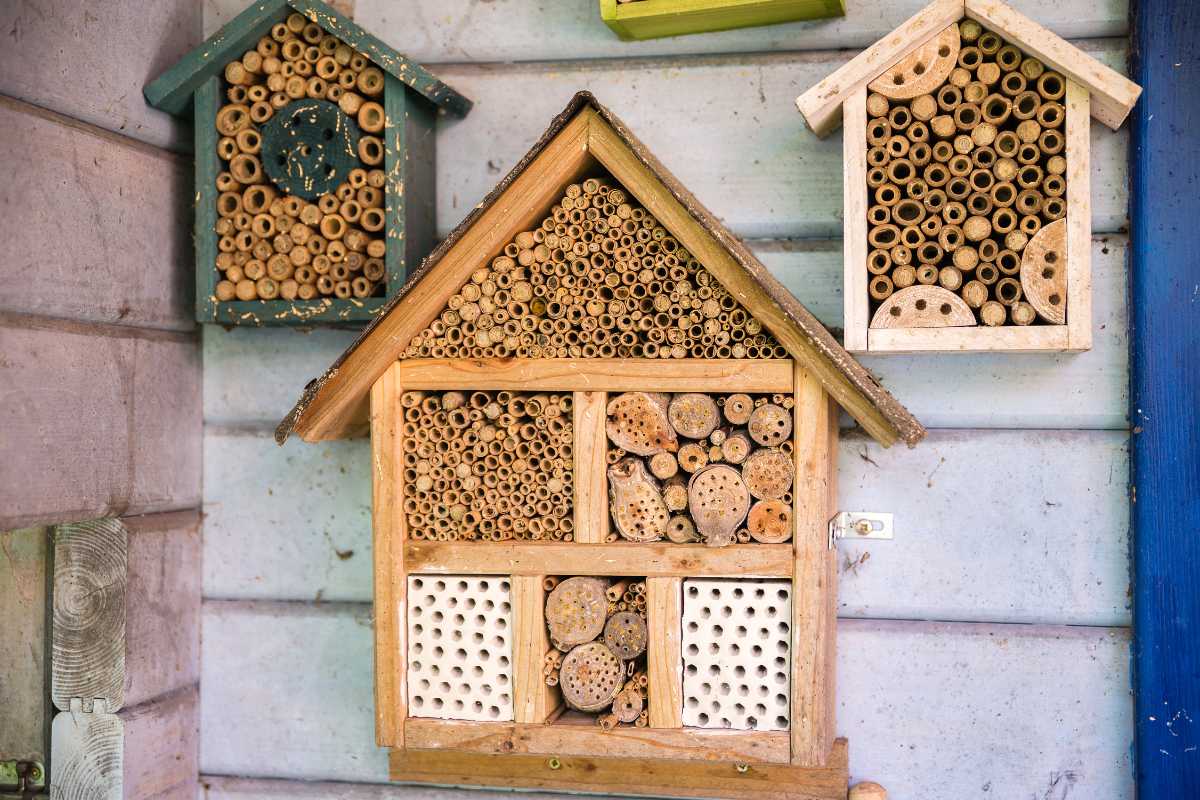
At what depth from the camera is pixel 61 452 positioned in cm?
206

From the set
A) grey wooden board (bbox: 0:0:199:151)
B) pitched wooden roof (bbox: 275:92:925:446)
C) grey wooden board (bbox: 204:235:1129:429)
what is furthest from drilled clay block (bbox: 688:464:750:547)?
grey wooden board (bbox: 0:0:199:151)

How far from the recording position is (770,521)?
1.94 metres

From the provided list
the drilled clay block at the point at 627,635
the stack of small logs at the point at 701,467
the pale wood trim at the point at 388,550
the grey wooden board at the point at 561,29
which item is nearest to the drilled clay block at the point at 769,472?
the stack of small logs at the point at 701,467

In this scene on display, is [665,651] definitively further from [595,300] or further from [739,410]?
[595,300]

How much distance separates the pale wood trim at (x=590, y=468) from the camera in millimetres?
1970

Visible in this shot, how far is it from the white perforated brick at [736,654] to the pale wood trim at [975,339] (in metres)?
0.48

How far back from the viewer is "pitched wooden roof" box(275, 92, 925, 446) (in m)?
1.86

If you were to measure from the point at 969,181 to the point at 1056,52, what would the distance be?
0.85 feet

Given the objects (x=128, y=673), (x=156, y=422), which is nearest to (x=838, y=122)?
(x=156, y=422)

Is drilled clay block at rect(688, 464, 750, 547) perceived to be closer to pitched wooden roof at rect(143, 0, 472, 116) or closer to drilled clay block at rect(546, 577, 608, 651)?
drilled clay block at rect(546, 577, 608, 651)

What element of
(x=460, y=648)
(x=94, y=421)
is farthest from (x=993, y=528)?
(x=94, y=421)

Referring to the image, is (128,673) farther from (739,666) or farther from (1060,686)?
(1060,686)

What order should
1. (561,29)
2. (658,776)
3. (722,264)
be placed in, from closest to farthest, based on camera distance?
(722,264), (658,776), (561,29)

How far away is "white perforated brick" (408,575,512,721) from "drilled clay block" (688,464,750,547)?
39 centimetres
